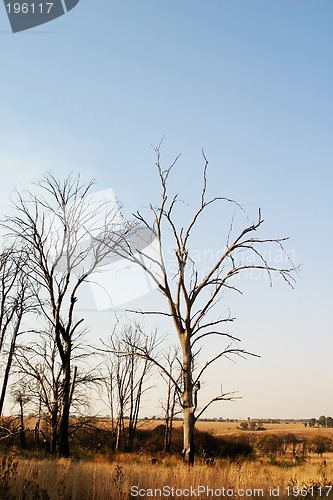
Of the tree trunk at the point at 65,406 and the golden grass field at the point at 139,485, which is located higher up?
the tree trunk at the point at 65,406

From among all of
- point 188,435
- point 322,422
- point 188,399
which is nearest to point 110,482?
point 188,399

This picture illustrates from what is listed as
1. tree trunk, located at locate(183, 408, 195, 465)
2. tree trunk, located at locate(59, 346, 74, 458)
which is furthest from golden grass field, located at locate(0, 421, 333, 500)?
tree trunk, located at locate(59, 346, 74, 458)

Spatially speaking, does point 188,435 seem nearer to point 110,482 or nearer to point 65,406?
point 110,482

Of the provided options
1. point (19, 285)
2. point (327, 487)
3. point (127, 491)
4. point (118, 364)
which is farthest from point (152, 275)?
point (118, 364)

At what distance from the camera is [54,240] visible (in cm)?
1470

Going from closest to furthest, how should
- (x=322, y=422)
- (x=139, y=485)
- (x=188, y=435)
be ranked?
(x=139, y=485) < (x=188, y=435) < (x=322, y=422)

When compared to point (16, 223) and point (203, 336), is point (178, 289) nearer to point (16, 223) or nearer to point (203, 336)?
point (203, 336)

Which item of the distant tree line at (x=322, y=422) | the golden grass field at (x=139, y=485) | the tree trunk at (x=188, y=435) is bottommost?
the distant tree line at (x=322, y=422)

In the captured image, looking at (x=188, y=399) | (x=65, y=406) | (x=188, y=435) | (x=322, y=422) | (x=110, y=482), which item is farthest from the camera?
(x=322, y=422)

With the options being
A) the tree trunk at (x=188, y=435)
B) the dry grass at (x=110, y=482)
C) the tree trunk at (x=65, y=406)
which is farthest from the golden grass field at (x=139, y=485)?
the tree trunk at (x=65, y=406)

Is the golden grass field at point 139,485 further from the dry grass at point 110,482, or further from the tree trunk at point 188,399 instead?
the tree trunk at point 188,399

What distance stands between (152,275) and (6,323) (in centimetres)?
1111

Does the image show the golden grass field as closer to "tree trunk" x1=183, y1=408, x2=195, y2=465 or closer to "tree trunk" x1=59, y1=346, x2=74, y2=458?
"tree trunk" x1=183, y1=408, x2=195, y2=465

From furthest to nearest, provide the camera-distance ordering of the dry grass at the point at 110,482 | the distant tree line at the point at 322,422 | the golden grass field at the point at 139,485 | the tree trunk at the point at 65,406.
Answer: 1. the distant tree line at the point at 322,422
2. the tree trunk at the point at 65,406
3. the golden grass field at the point at 139,485
4. the dry grass at the point at 110,482
